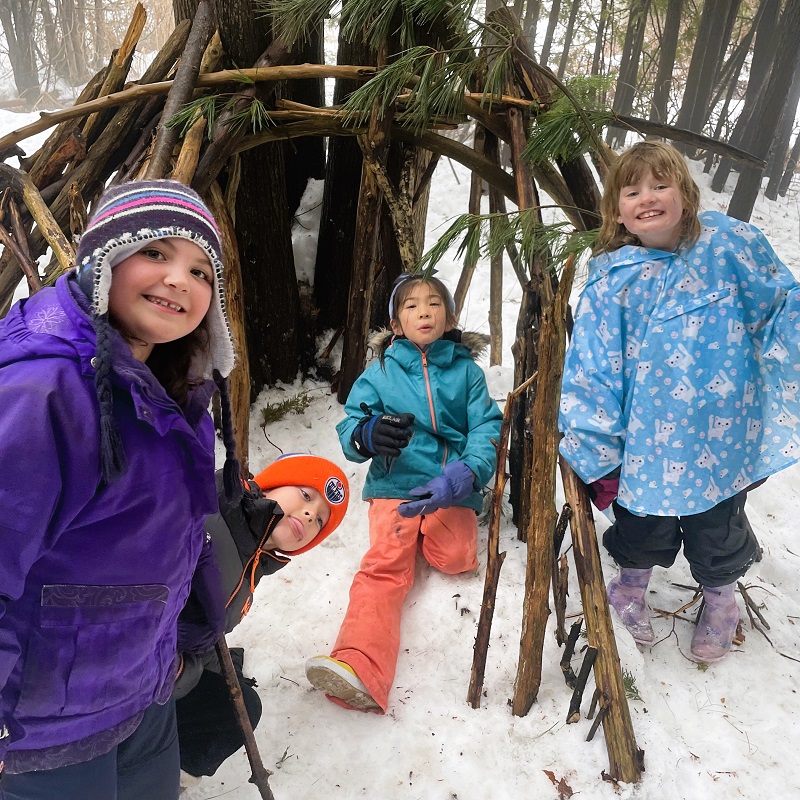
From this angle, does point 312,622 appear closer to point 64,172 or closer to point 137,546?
point 137,546

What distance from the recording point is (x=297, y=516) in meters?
1.54

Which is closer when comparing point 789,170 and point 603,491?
point 603,491

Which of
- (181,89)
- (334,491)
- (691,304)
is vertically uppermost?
(181,89)

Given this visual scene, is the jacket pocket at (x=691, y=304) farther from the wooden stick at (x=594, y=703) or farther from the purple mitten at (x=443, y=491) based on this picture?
the wooden stick at (x=594, y=703)

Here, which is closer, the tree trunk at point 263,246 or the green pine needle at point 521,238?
the green pine needle at point 521,238

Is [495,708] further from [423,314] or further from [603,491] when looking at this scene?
[423,314]

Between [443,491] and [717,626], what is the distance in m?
0.98

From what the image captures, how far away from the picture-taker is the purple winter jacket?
0.83m

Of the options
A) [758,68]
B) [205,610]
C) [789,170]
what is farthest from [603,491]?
[789,170]

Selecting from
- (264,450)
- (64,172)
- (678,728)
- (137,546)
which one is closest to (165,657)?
(137,546)

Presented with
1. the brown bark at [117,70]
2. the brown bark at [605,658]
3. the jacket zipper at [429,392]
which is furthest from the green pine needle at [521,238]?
the brown bark at [117,70]

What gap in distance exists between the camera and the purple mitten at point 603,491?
179 centimetres

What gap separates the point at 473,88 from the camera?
8.31 ft

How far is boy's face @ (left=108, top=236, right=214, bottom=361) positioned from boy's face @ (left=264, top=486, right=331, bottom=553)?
652mm
